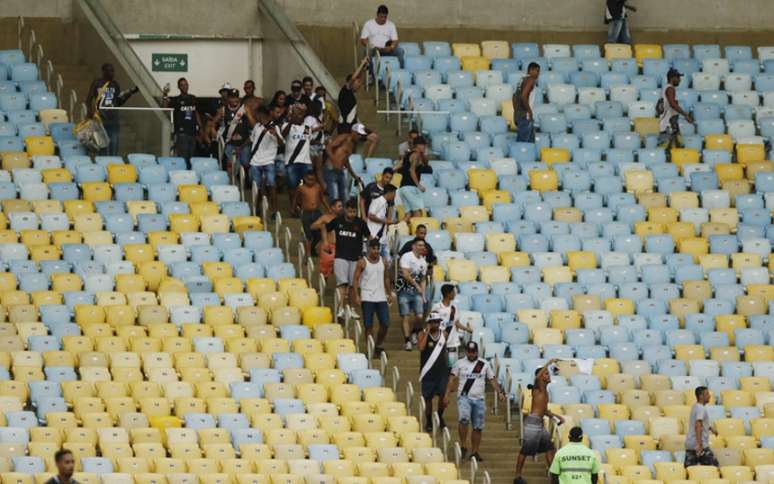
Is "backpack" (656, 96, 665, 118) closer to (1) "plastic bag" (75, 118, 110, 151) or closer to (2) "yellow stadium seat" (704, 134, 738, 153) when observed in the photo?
(2) "yellow stadium seat" (704, 134, 738, 153)

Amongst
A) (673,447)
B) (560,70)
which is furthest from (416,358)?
(560,70)

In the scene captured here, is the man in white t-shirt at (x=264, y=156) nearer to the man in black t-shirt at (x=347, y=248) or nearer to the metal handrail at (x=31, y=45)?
the man in black t-shirt at (x=347, y=248)

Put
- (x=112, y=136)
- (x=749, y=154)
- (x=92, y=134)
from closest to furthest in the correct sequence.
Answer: (x=92, y=134) → (x=112, y=136) → (x=749, y=154)

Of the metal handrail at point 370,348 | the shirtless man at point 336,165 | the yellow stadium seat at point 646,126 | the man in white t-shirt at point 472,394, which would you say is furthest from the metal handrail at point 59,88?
the man in white t-shirt at point 472,394

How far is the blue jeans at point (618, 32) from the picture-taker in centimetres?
3572

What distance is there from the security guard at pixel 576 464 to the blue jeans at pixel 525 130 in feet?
29.7

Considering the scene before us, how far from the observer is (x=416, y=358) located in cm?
2784

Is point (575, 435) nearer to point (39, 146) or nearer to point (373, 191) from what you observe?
point (373, 191)

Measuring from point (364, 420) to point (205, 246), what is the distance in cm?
416

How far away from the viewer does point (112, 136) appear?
30953mm

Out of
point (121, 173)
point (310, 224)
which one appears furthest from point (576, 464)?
point (121, 173)

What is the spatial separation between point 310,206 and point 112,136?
123 inches

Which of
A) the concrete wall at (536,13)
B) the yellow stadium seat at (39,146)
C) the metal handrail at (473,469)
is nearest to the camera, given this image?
the metal handrail at (473,469)

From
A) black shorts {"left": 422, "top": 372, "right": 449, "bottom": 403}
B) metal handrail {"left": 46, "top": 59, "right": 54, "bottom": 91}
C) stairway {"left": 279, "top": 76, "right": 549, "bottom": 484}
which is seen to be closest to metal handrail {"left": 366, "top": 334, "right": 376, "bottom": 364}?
stairway {"left": 279, "top": 76, "right": 549, "bottom": 484}
